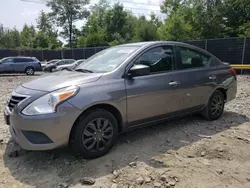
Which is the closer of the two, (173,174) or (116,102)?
(173,174)

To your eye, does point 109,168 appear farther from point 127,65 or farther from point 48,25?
point 48,25

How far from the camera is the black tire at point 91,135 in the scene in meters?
3.06

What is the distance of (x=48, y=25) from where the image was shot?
171 feet

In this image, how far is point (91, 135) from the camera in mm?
3188

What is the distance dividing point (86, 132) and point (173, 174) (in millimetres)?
1185

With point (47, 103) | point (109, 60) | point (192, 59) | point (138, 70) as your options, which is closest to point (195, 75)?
point (192, 59)

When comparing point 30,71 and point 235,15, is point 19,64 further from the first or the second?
point 235,15

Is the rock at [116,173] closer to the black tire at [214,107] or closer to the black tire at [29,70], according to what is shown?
the black tire at [214,107]

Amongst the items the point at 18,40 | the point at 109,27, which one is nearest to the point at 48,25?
the point at 18,40

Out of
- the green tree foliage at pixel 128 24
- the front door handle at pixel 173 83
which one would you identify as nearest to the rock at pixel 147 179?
the front door handle at pixel 173 83

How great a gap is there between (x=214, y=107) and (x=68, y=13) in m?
46.8

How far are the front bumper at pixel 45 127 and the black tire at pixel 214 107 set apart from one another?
2.79 metres

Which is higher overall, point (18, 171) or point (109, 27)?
point (109, 27)

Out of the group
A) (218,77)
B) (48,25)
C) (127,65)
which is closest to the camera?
(127,65)
